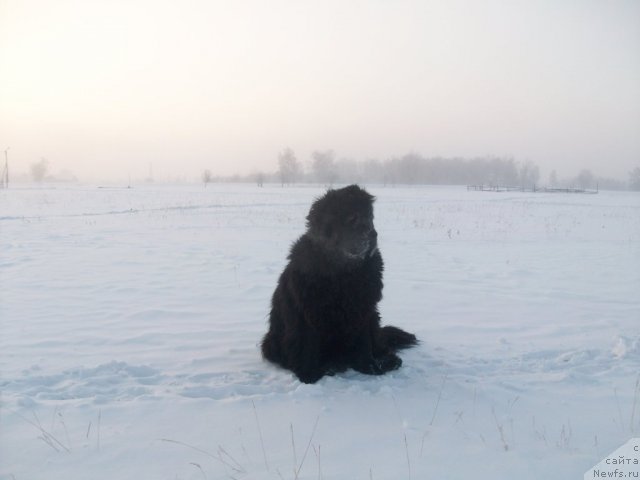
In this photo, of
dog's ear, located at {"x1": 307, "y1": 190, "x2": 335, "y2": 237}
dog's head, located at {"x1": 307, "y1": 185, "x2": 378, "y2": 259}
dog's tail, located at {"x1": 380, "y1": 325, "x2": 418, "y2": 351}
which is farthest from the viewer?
dog's tail, located at {"x1": 380, "y1": 325, "x2": 418, "y2": 351}

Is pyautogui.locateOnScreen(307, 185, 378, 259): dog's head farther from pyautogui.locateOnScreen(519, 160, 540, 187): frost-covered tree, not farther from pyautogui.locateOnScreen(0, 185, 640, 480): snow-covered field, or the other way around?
pyautogui.locateOnScreen(519, 160, 540, 187): frost-covered tree

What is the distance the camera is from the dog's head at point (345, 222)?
4.13 metres

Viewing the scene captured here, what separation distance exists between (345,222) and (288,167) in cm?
7417

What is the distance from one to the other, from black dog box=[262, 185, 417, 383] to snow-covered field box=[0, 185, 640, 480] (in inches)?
8.5

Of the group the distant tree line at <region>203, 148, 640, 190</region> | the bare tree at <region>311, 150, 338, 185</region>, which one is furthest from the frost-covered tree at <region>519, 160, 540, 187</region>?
the bare tree at <region>311, 150, 338, 185</region>

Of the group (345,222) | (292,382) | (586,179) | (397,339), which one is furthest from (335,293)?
(586,179)

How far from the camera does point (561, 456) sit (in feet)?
9.43

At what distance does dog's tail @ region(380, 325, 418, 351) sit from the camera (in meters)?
5.10

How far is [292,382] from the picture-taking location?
13.9 feet

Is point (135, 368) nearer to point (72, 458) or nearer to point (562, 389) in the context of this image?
point (72, 458)

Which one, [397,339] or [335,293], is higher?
[335,293]

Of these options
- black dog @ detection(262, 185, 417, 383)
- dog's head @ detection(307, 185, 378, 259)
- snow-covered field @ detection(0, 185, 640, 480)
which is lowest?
snow-covered field @ detection(0, 185, 640, 480)

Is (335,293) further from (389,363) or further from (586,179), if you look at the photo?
(586,179)

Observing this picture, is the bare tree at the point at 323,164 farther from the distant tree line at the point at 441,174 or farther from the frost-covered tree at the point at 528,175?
the frost-covered tree at the point at 528,175
